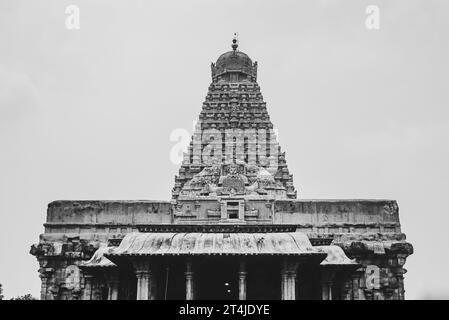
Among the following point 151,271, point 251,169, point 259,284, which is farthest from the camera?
point 251,169

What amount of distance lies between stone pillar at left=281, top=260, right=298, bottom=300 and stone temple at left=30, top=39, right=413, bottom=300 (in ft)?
0.13

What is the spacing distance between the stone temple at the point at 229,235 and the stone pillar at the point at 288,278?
0.13ft

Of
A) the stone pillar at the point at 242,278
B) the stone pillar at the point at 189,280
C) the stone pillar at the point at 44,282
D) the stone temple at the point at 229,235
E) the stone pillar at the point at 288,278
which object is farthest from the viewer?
the stone pillar at the point at 44,282

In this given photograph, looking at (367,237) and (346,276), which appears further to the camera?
(367,237)

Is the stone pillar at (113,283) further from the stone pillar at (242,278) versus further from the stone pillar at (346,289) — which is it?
the stone pillar at (346,289)

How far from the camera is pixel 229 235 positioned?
2870 cm

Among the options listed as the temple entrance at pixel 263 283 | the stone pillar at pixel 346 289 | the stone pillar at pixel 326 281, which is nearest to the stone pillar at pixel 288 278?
the stone pillar at pixel 326 281

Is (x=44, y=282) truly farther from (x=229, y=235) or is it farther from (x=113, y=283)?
(x=229, y=235)

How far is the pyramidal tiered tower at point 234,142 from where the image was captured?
43.8m

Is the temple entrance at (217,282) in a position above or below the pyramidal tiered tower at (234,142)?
below
